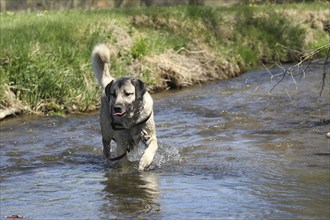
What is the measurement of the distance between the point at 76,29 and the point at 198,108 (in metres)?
3.38

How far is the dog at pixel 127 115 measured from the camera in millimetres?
7398

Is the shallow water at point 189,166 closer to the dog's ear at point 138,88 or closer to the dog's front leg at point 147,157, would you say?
the dog's front leg at point 147,157

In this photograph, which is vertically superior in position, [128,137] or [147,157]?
[128,137]

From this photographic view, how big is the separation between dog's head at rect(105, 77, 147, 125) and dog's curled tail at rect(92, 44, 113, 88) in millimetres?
587

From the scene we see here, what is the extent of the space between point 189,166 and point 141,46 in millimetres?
6729

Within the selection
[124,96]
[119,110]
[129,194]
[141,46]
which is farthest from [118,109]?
[141,46]

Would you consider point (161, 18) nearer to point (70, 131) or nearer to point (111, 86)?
point (70, 131)

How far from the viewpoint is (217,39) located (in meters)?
17.0

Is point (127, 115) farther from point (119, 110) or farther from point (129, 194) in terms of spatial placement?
point (129, 194)

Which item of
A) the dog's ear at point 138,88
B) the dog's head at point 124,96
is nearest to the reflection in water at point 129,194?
the dog's head at point 124,96

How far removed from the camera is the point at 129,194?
6594 millimetres

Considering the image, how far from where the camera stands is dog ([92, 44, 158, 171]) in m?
7.40

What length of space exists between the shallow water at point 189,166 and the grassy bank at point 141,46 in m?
0.61

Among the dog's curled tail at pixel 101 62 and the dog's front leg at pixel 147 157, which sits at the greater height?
the dog's curled tail at pixel 101 62
